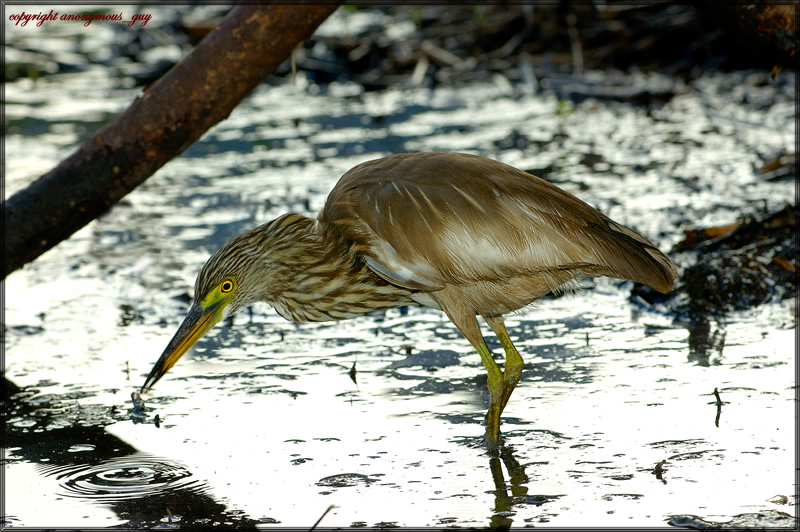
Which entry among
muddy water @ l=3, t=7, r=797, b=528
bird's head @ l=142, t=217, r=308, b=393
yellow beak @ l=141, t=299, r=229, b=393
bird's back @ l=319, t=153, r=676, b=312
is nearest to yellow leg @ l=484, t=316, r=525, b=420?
muddy water @ l=3, t=7, r=797, b=528

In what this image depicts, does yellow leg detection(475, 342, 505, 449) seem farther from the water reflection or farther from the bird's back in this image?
the water reflection

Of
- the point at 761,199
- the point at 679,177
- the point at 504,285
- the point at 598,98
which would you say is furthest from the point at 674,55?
the point at 504,285

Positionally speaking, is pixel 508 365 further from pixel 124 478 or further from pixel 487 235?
pixel 124 478

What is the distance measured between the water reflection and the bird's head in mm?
346

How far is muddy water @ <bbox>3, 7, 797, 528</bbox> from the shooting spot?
123 inches

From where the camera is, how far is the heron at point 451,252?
11.7 feet

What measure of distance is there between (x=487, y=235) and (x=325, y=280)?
2.36 feet

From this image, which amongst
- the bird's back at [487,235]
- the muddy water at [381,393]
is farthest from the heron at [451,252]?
the muddy water at [381,393]

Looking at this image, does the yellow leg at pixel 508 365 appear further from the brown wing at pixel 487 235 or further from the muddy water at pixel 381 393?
the brown wing at pixel 487 235

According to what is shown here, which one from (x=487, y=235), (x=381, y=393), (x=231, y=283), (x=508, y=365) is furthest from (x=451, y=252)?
(x=231, y=283)

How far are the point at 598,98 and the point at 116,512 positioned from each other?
19.3ft

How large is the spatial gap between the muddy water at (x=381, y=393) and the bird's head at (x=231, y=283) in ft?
1.02

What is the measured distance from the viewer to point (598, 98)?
8.02m

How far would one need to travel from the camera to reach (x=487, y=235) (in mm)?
3553
